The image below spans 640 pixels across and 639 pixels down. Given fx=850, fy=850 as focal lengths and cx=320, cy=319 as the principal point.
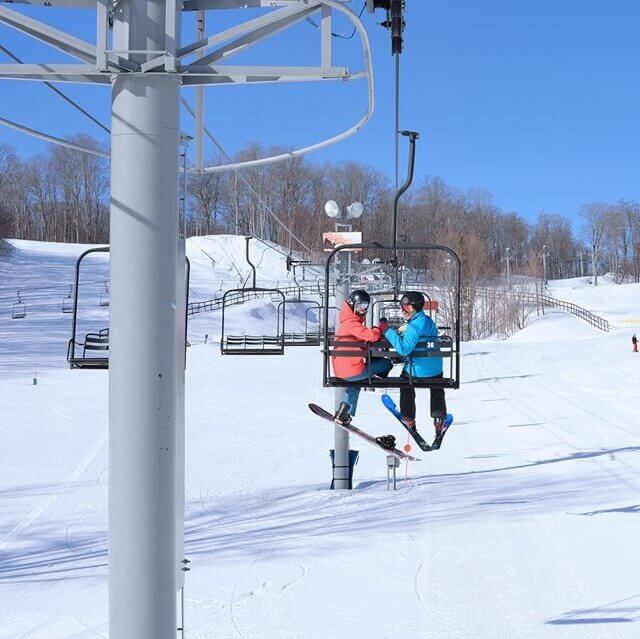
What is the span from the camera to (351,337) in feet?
24.4

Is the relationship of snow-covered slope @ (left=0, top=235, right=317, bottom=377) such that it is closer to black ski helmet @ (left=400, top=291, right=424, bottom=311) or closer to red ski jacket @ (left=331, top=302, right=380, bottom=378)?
red ski jacket @ (left=331, top=302, right=380, bottom=378)

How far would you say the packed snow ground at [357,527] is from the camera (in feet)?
22.4

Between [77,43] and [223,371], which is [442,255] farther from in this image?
[77,43]

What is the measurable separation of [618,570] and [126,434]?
6106mm

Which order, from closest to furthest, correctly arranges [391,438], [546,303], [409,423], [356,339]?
[356,339]
[409,423]
[391,438]
[546,303]

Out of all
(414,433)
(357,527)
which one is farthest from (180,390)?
(357,527)

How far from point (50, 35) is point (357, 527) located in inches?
300

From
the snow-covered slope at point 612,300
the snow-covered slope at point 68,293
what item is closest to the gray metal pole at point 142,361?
the snow-covered slope at point 68,293

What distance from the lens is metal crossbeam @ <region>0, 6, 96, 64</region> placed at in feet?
10.6

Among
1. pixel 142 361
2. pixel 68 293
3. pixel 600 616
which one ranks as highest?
pixel 68 293

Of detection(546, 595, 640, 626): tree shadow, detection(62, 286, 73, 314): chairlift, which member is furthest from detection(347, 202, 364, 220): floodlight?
detection(62, 286, 73, 314): chairlift

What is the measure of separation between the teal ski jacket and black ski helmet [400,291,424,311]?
0.36 ft

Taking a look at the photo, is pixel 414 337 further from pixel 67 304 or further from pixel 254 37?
pixel 67 304

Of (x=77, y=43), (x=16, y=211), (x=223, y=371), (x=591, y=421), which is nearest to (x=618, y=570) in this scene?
(x=77, y=43)
